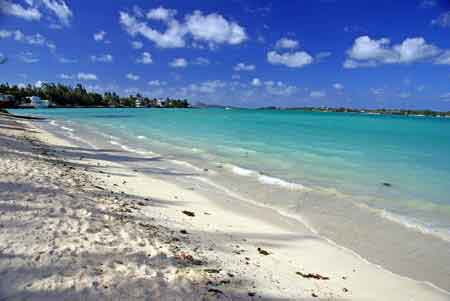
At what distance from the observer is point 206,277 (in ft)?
11.6

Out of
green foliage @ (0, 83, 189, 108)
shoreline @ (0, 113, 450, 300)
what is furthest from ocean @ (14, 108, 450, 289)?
green foliage @ (0, 83, 189, 108)

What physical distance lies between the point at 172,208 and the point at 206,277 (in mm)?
3286

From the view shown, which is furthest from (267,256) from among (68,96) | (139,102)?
(139,102)

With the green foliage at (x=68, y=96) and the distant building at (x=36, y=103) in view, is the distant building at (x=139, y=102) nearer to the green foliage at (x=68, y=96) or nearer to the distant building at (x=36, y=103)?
the green foliage at (x=68, y=96)

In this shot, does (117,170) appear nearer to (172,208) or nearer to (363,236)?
(172,208)

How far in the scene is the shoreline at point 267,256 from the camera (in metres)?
3.65

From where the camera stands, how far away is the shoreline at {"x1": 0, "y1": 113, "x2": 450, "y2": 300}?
365 centimetres

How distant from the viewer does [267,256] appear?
4578 mm

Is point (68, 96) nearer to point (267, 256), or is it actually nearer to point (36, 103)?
point (36, 103)

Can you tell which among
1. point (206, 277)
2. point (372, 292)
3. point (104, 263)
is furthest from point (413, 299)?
point (104, 263)

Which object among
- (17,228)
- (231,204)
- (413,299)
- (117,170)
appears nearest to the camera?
(413,299)

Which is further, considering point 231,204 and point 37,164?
point 37,164

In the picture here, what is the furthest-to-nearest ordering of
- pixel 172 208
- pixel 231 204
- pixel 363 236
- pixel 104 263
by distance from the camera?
pixel 231 204 < pixel 172 208 < pixel 363 236 < pixel 104 263

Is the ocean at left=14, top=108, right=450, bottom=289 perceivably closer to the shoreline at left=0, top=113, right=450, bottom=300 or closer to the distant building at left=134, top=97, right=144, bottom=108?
the shoreline at left=0, top=113, right=450, bottom=300
